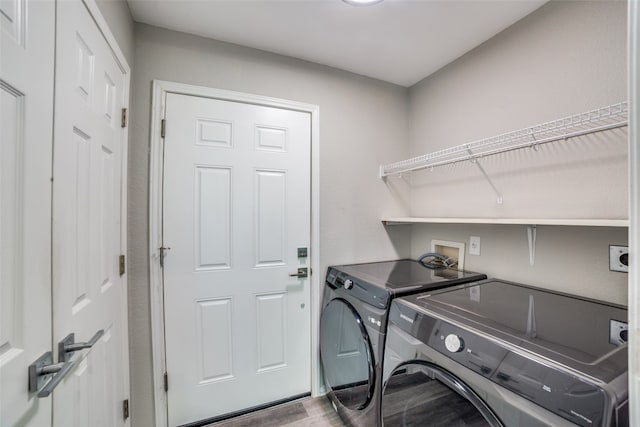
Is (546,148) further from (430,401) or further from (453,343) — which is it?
(430,401)

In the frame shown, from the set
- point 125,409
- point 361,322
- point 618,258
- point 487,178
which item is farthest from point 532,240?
point 125,409

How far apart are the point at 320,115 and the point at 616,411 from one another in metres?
1.88

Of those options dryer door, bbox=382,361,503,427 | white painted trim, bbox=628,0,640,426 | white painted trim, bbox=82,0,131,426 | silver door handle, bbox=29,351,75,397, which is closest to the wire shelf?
white painted trim, bbox=628,0,640,426

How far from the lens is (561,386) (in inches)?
25.2

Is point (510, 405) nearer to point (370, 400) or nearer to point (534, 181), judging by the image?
point (370, 400)

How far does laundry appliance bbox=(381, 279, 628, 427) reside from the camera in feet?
2.06

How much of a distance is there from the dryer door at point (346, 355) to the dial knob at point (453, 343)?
488 mm

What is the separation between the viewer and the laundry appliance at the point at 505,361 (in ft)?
2.06

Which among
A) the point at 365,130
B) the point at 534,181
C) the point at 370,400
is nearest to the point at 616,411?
the point at 370,400

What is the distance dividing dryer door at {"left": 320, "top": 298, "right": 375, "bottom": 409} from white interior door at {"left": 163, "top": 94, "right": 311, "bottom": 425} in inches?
7.4

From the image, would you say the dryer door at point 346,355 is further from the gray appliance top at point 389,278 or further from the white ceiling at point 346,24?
the white ceiling at point 346,24

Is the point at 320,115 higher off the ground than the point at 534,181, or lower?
higher

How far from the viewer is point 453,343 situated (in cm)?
89

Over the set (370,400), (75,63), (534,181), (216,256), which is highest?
(75,63)
